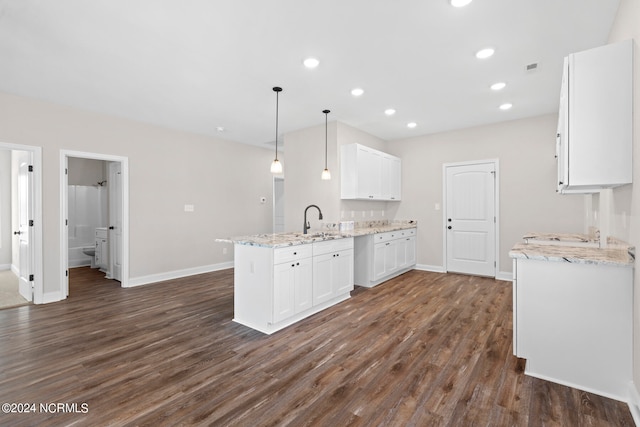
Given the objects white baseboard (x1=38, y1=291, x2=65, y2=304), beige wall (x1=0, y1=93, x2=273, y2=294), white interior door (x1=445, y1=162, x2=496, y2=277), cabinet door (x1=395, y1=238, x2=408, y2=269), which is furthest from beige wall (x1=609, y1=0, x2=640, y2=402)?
white baseboard (x1=38, y1=291, x2=65, y2=304)

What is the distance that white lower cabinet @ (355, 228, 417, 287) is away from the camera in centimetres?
473

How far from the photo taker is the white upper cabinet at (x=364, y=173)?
16.3ft

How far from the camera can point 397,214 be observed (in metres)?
6.36

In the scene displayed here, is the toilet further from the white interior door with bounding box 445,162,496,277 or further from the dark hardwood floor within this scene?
the white interior door with bounding box 445,162,496,277

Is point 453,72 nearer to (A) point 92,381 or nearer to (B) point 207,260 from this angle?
(A) point 92,381

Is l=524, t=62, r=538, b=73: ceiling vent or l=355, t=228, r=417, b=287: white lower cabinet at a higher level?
l=524, t=62, r=538, b=73: ceiling vent

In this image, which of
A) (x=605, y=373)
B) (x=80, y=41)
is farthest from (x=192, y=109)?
(x=605, y=373)

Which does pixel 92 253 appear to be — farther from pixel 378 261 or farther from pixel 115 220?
pixel 378 261

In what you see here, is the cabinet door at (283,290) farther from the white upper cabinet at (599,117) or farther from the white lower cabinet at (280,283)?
the white upper cabinet at (599,117)

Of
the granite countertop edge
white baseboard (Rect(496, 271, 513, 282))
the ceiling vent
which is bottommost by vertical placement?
white baseboard (Rect(496, 271, 513, 282))

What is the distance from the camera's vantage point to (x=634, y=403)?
1794 millimetres

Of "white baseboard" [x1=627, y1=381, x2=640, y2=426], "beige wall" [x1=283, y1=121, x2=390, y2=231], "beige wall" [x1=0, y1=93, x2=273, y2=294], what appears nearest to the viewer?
"white baseboard" [x1=627, y1=381, x2=640, y2=426]

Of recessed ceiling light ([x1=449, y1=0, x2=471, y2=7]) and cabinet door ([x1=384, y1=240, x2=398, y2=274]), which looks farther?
cabinet door ([x1=384, y1=240, x2=398, y2=274])

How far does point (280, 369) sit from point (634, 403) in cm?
229
